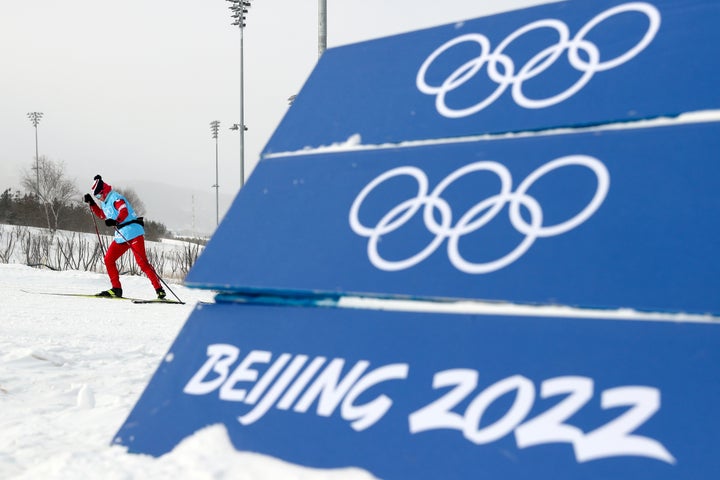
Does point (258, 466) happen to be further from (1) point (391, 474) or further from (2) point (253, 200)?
(2) point (253, 200)

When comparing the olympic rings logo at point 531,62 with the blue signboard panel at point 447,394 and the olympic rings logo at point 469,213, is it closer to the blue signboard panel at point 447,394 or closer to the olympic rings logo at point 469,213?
the olympic rings logo at point 469,213

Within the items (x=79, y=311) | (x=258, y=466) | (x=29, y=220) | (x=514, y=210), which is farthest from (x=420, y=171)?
(x=29, y=220)

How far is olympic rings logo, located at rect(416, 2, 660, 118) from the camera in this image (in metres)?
1.93

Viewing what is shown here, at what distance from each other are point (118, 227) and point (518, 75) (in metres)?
7.96

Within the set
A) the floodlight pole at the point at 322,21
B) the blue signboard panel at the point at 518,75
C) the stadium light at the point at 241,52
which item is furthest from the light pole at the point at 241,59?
the blue signboard panel at the point at 518,75

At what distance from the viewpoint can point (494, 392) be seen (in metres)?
1.47

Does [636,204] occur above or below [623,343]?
above

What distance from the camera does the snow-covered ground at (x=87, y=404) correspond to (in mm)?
1708

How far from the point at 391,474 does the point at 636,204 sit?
891 millimetres

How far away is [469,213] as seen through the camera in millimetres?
1813

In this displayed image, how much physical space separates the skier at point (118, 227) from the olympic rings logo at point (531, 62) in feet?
23.8

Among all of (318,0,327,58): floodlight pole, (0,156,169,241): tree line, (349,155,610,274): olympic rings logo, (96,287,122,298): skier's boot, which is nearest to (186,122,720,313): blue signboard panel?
(349,155,610,274): olympic rings logo

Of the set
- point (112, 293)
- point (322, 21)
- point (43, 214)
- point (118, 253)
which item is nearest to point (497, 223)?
point (112, 293)

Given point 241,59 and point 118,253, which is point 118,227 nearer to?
point 118,253
